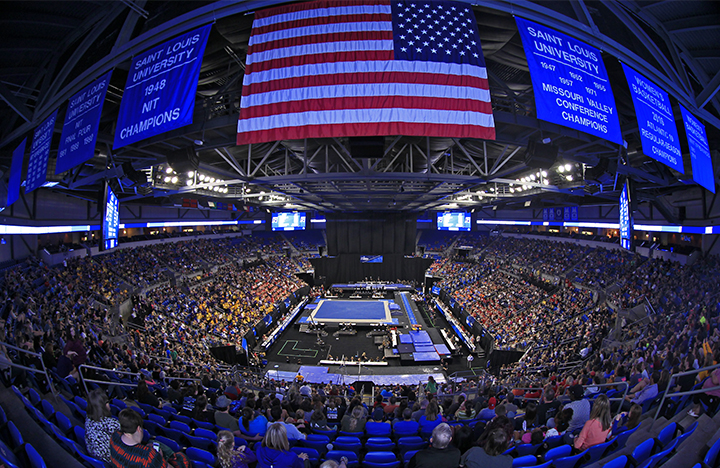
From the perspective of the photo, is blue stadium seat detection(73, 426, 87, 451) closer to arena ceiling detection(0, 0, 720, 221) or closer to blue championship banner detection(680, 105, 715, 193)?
arena ceiling detection(0, 0, 720, 221)

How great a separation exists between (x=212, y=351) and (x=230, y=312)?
5604 mm

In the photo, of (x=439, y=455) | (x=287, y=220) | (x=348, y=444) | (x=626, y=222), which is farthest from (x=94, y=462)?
(x=287, y=220)

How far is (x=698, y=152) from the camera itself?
6434 mm

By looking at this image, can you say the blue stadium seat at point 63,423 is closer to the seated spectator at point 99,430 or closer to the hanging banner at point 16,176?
the seated spectator at point 99,430

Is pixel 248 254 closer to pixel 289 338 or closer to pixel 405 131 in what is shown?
pixel 289 338

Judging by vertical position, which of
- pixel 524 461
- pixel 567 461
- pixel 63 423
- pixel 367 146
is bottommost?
pixel 524 461

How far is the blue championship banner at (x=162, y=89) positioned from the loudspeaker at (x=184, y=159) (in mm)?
2858

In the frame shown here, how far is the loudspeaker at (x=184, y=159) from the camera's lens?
331 inches

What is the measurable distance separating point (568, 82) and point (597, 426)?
209 inches

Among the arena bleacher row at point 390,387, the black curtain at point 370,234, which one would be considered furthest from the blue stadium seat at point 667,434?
the black curtain at point 370,234

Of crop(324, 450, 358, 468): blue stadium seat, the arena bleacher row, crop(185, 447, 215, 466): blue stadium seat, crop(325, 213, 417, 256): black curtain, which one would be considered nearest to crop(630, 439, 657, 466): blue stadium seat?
the arena bleacher row

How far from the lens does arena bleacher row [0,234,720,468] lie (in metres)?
4.28

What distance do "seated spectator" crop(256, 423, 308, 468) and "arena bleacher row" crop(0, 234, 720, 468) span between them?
0.30 metres

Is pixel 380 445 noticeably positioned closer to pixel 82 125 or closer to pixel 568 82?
pixel 568 82
